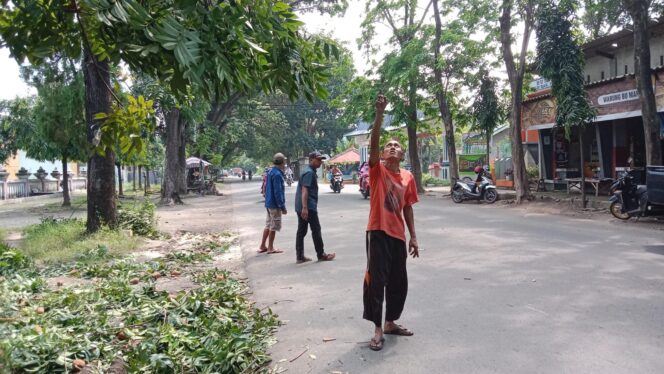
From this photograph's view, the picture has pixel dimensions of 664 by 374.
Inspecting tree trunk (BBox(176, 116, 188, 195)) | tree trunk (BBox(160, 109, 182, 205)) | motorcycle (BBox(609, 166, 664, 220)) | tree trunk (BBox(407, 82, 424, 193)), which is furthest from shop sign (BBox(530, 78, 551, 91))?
tree trunk (BBox(176, 116, 188, 195))

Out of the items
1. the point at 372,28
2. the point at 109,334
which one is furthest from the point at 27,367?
the point at 372,28

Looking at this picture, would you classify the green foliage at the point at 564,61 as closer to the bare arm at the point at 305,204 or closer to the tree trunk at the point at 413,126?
the tree trunk at the point at 413,126

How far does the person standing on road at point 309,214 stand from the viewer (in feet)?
25.3

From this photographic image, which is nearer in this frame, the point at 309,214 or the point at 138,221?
the point at 309,214

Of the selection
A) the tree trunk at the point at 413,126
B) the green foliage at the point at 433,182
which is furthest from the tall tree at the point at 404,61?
the green foliage at the point at 433,182

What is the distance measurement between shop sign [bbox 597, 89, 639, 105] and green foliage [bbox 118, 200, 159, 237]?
15.1m

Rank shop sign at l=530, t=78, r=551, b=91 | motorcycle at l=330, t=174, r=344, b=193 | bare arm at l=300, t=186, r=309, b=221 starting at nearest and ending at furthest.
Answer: bare arm at l=300, t=186, r=309, b=221 < shop sign at l=530, t=78, r=551, b=91 < motorcycle at l=330, t=174, r=344, b=193

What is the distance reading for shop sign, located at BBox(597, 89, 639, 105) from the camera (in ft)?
53.0

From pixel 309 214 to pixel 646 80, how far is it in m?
10.6

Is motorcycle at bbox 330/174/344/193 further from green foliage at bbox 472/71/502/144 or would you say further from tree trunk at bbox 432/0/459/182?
green foliage at bbox 472/71/502/144

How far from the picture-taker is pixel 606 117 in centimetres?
1719

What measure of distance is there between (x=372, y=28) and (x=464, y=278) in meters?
20.4

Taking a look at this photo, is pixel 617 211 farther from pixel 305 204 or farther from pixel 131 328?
pixel 131 328

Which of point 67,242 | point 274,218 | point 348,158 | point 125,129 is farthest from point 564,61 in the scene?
point 348,158
